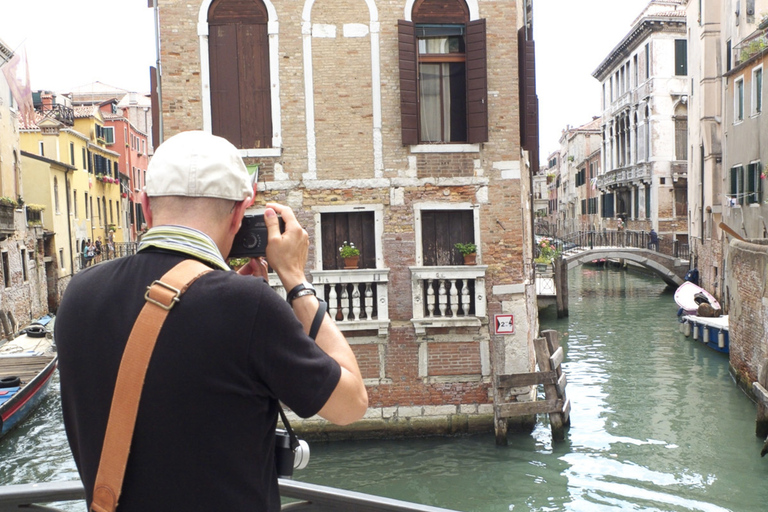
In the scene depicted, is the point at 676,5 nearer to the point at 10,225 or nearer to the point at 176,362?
the point at 10,225

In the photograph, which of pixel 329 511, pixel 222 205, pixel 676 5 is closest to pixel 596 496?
pixel 329 511

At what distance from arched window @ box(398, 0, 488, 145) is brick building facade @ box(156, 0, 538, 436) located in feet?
Result: 0.06

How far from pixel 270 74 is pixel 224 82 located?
599 mm

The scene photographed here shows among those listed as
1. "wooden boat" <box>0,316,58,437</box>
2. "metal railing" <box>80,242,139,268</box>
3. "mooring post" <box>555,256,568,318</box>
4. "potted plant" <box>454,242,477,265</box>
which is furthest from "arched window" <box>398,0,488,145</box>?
"metal railing" <box>80,242,139,268</box>

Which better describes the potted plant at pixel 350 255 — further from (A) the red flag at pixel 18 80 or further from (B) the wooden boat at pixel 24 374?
(A) the red flag at pixel 18 80

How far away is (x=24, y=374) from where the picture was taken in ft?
47.2

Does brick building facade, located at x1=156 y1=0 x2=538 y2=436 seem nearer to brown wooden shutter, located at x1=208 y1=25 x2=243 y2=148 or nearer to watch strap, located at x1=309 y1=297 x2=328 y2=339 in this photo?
brown wooden shutter, located at x1=208 y1=25 x2=243 y2=148

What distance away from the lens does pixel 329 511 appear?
1.88m

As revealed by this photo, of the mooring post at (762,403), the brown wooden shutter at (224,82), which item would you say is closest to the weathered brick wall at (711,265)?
the mooring post at (762,403)

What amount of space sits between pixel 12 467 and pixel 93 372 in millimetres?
11449

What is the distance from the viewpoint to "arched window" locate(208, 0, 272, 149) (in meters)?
10.0

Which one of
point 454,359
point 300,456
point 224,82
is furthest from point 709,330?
point 300,456

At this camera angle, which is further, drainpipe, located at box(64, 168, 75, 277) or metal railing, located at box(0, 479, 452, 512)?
drainpipe, located at box(64, 168, 75, 277)

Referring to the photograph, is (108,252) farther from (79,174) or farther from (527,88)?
(527,88)
